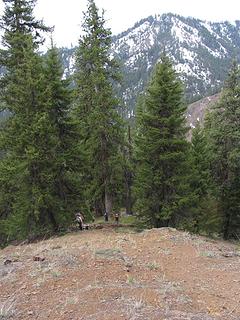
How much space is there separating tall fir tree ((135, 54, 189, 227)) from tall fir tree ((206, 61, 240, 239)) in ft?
13.5

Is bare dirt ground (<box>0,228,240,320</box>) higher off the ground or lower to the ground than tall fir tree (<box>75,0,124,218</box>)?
lower

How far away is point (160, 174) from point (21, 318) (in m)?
18.1

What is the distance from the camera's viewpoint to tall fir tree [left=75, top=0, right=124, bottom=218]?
2794 centimetres

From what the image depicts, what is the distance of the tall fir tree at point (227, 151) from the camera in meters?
28.5

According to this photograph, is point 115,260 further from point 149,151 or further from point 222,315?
point 149,151

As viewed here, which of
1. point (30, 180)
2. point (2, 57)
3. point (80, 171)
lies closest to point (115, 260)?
point (30, 180)

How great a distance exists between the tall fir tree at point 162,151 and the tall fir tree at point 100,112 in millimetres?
2697

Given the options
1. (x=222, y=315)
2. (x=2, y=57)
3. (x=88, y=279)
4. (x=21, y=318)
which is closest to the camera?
(x=21, y=318)

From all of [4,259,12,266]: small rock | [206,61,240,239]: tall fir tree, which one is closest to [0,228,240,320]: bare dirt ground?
[4,259,12,266]: small rock

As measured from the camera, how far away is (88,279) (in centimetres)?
1045

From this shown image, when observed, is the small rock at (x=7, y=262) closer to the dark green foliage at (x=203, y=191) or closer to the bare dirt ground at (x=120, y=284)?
the bare dirt ground at (x=120, y=284)

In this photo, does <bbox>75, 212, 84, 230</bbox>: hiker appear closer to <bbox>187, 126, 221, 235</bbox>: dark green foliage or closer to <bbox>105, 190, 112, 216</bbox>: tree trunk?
<bbox>105, 190, 112, 216</bbox>: tree trunk

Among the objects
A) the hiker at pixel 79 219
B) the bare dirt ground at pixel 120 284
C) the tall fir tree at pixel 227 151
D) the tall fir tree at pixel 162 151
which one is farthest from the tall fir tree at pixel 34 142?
the tall fir tree at pixel 227 151

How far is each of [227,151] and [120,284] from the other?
68.3 feet
